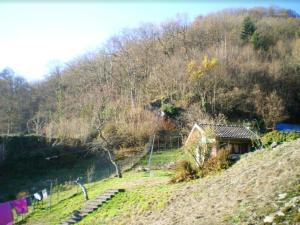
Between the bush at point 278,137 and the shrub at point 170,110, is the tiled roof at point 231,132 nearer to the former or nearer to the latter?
the bush at point 278,137

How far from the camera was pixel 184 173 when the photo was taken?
2317 centimetres

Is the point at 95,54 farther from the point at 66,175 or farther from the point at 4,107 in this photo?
the point at 66,175

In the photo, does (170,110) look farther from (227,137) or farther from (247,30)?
(247,30)

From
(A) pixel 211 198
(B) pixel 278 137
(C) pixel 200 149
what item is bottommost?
(A) pixel 211 198

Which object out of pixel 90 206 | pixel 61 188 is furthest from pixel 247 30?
pixel 90 206

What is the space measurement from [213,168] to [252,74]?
102 ft

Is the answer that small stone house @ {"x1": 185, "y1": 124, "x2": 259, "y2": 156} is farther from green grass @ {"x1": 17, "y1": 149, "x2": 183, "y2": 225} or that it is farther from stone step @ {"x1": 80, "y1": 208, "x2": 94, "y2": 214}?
stone step @ {"x1": 80, "y1": 208, "x2": 94, "y2": 214}

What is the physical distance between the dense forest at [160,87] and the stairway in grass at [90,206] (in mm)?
18553

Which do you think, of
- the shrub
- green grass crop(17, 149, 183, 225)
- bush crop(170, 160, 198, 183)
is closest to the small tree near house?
bush crop(170, 160, 198, 183)

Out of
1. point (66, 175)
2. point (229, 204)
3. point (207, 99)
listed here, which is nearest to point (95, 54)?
point (207, 99)

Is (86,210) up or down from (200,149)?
down

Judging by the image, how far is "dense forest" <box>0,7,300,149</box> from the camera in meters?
45.8

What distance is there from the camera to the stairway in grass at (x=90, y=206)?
22.1 m

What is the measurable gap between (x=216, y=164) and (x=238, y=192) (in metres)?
6.29
